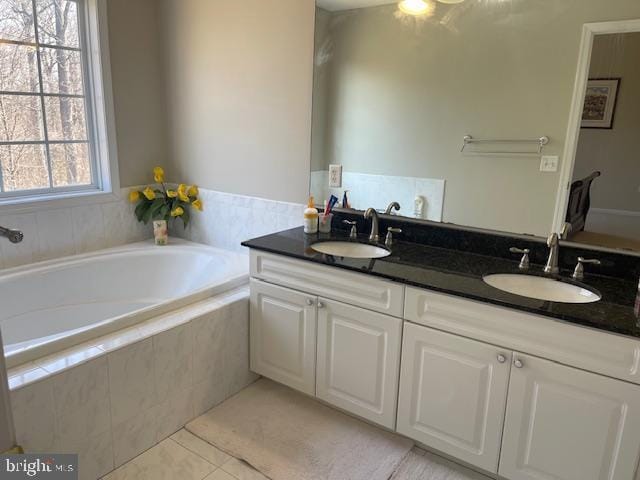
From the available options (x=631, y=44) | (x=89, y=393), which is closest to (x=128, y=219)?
(x=89, y=393)

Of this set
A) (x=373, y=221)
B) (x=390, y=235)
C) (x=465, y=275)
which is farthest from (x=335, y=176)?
(x=465, y=275)

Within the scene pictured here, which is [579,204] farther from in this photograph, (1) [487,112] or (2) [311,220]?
(2) [311,220]

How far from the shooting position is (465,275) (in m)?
1.87

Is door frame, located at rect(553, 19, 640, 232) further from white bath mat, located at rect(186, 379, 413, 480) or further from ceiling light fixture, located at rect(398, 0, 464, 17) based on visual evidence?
white bath mat, located at rect(186, 379, 413, 480)

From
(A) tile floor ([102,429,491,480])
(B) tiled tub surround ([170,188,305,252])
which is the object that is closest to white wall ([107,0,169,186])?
(B) tiled tub surround ([170,188,305,252])

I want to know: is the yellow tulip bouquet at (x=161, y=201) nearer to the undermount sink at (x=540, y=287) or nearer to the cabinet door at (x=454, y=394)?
the cabinet door at (x=454, y=394)

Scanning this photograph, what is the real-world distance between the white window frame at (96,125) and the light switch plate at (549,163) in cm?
245

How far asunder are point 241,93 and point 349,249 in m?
1.20

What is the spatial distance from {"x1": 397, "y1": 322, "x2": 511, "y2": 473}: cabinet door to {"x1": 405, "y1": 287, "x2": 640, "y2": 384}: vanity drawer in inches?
1.9

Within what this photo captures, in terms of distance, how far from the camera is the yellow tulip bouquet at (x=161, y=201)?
123 inches

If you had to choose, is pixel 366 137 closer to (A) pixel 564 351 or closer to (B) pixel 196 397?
(A) pixel 564 351

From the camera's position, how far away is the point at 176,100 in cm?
316

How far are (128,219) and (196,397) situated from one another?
1.44 metres

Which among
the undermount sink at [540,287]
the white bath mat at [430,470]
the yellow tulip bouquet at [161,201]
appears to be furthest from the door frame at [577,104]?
the yellow tulip bouquet at [161,201]
